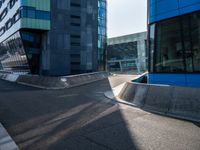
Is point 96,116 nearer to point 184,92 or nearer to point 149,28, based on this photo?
point 184,92

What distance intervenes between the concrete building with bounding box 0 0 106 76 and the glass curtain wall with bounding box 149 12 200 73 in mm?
26898

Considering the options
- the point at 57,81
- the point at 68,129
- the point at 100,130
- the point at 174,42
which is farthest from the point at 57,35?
the point at 100,130

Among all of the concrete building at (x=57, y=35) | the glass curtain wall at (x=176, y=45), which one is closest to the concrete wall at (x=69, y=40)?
the concrete building at (x=57, y=35)

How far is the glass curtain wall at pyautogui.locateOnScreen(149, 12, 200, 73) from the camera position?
10.7 meters

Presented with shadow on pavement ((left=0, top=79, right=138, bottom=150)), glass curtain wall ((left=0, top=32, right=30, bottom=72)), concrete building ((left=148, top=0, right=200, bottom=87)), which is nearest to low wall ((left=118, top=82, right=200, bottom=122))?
shadow on pavement ((left=0, top=79, right=138, bottom=150))

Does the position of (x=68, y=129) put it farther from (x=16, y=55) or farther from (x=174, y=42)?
(x=16, y=55)

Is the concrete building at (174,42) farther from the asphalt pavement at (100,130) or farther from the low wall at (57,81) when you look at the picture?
the low wall at (57,81)

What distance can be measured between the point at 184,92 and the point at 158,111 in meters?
1.33

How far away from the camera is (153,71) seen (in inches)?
512

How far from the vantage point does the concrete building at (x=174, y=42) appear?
10.7 metres

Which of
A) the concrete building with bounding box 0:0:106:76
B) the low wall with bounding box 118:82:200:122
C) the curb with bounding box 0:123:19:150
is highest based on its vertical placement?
the concrete building with bounding box 0:0:106:76

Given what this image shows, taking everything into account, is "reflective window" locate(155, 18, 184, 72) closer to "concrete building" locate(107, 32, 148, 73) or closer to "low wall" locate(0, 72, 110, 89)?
→ "low wall" locate(0, 72, 110, 89)

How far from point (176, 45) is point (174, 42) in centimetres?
21

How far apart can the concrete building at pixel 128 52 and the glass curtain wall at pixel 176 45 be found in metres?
58.8
